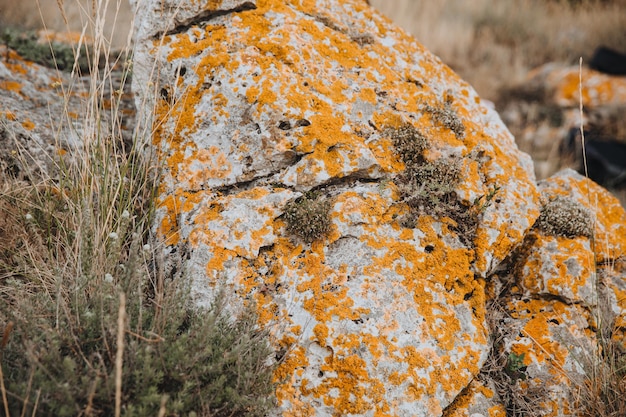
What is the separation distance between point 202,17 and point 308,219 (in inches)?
68.1

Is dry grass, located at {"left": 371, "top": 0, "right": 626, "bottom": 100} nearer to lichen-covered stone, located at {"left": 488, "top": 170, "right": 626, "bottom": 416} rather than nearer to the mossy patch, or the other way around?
lichen-covered stone, located at {"left": 488, "top": 170, "right": 626, "bottom": 416}

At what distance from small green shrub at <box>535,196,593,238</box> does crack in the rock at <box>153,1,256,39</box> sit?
8.26 feet

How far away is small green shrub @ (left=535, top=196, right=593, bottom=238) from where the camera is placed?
2.97m

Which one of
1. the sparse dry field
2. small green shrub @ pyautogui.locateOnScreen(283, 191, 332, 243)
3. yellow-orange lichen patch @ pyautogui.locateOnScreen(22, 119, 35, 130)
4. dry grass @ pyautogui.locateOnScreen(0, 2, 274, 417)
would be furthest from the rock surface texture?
the sparse dry field

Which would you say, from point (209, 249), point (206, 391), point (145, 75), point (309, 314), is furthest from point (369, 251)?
point (145, 75)

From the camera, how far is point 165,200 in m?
2.70

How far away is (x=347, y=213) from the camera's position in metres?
2.58

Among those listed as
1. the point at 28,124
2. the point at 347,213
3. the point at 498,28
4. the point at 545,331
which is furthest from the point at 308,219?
the point at 498,28

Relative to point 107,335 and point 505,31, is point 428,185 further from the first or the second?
point 505,31

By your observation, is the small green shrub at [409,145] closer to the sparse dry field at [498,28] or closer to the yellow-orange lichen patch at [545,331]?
the yellow-orange lichen patch at [545,331]

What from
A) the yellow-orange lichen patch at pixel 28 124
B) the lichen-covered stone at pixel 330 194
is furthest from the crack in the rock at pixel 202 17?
the yellow-orange lichen patch at pixel 28 124

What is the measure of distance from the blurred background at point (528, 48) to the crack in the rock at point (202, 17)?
1.28 metres

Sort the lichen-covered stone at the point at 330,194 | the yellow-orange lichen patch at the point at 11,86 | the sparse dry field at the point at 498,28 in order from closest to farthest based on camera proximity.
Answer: the lichen-covered stone at the point at 330,194
the yellow-orange lichen patch at the point at 11,86
the sparse dry field at the point at 498,28

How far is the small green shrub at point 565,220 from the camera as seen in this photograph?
2.97 meters
